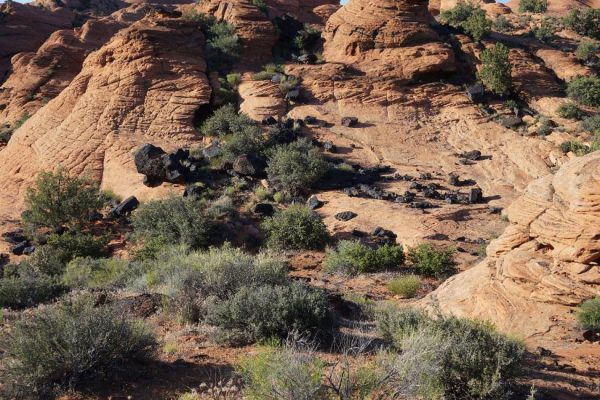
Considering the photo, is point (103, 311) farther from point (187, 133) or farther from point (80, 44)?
point (80, 44)

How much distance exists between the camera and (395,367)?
14.0ft

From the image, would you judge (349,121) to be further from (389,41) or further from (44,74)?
(44,74)

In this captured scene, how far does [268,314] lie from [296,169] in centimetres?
1134

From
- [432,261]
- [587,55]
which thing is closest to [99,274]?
[432,261]

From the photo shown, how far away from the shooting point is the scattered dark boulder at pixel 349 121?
21625 millimetres

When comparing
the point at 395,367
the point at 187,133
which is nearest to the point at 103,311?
the point at 395,367

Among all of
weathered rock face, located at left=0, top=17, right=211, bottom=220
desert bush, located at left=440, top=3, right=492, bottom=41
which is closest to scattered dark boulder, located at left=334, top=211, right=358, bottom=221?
weathered rock face, located at left=0, top=17, right=211, bottom=220

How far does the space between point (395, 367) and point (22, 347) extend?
349 cm

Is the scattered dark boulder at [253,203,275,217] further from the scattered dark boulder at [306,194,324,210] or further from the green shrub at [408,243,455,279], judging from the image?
the green shrub at [408,243,455,279]

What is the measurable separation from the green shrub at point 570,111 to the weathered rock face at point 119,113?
15987mm

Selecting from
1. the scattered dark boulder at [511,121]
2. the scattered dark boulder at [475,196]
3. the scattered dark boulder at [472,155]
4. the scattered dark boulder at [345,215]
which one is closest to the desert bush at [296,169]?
the scattered dark boulder at [345,215]

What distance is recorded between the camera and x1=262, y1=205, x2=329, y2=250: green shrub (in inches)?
566

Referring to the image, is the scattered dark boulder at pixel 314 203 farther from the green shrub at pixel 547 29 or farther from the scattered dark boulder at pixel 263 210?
the green shrub at pixel 547 29

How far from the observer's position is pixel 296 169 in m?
17.3
